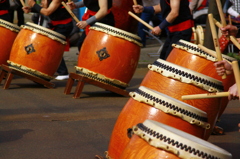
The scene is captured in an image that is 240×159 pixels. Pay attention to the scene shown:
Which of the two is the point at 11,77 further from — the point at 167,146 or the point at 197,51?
the point at 167,146

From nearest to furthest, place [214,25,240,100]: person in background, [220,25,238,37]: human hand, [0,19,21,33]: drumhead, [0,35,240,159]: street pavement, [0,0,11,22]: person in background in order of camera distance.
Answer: [214,25,240,100]: person in background → [220,25,238,37]: human hand → [0,35,240,159]: street pavement → [0,19,21,33]: drumhead → [0,0,11,22]: person in background

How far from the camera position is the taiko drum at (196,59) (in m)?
5.17

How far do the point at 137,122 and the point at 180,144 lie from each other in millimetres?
1058

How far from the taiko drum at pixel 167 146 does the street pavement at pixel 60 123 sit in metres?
1.60

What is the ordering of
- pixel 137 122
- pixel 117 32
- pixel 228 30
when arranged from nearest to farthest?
pixel 137 122, pixel 228 30, pixel 117 32

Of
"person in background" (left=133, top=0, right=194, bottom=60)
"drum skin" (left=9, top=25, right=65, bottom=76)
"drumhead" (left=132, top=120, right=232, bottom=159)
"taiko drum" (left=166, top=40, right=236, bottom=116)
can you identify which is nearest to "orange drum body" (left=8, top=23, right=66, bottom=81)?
"drum skin" (left=9, top=25, right=65, bottom=76)

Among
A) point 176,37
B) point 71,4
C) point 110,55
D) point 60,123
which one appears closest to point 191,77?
point 60,123

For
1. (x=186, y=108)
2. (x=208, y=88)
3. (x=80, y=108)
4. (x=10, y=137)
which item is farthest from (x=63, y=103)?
(x=186, y=108)

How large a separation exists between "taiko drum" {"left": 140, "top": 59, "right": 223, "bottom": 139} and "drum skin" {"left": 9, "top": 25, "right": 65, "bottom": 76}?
3351mm

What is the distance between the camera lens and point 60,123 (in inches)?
227

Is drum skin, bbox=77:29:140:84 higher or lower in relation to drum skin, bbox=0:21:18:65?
higher

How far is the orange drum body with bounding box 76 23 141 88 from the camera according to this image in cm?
702

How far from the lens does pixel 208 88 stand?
430cm

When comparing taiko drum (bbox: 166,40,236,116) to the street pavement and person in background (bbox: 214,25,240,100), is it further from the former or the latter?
person in background (bbox: 214,25,240,100)
